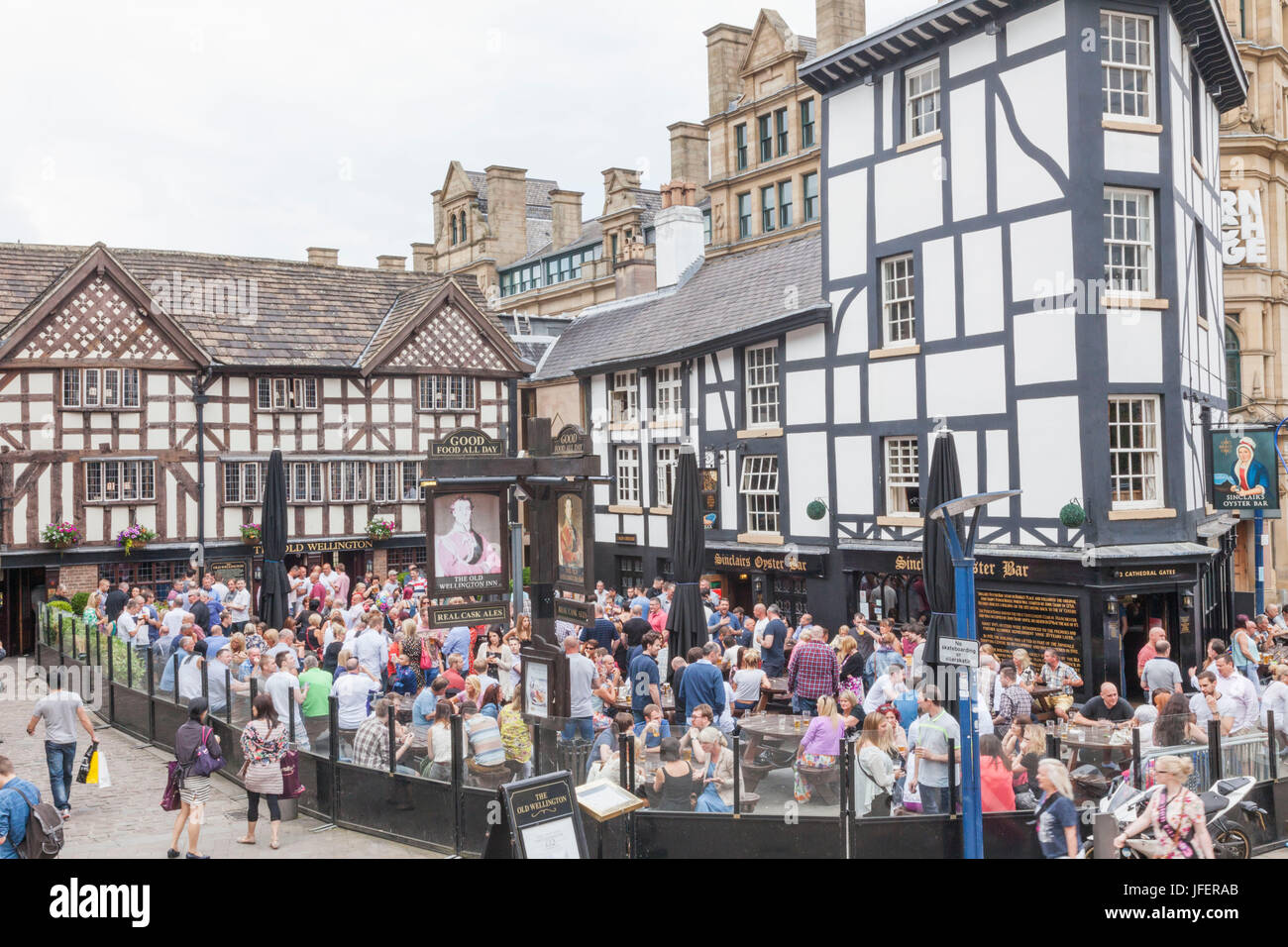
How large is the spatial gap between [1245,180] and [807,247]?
46.7 ft

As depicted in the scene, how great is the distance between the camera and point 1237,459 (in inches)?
850

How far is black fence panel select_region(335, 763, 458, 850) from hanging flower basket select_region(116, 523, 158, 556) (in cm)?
1852

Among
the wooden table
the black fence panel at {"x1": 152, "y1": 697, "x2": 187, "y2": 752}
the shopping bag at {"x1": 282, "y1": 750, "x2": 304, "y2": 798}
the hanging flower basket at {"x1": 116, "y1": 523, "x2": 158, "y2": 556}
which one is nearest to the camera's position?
the wooden table

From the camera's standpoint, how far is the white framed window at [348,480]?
32.6m

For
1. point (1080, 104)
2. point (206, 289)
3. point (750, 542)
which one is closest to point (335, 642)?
point (750, 542)

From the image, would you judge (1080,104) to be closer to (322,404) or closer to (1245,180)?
(1245,180)

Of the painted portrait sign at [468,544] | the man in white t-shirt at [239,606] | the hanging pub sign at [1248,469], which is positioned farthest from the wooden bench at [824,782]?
the hanging pub sign at [1248,469]

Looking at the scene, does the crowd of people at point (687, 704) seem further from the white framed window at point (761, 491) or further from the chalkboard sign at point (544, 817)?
the white framed window at point (761, 491)

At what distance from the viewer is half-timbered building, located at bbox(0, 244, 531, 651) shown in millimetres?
28156

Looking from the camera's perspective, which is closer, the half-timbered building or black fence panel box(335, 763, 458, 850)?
black fence panel box(335, 763, 458, 850)

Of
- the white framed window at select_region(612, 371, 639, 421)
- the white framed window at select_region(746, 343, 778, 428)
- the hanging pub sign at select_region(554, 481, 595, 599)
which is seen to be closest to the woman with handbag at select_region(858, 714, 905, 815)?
the hanging pub sign at select_region(554, 481, 595, 599)

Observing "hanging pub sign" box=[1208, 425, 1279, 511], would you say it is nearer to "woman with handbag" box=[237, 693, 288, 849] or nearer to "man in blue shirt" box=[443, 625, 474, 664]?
"man in blue shirt" box=[443, 625, 474, 664]

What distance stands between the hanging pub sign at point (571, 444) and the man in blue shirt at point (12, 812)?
25.7 ft
